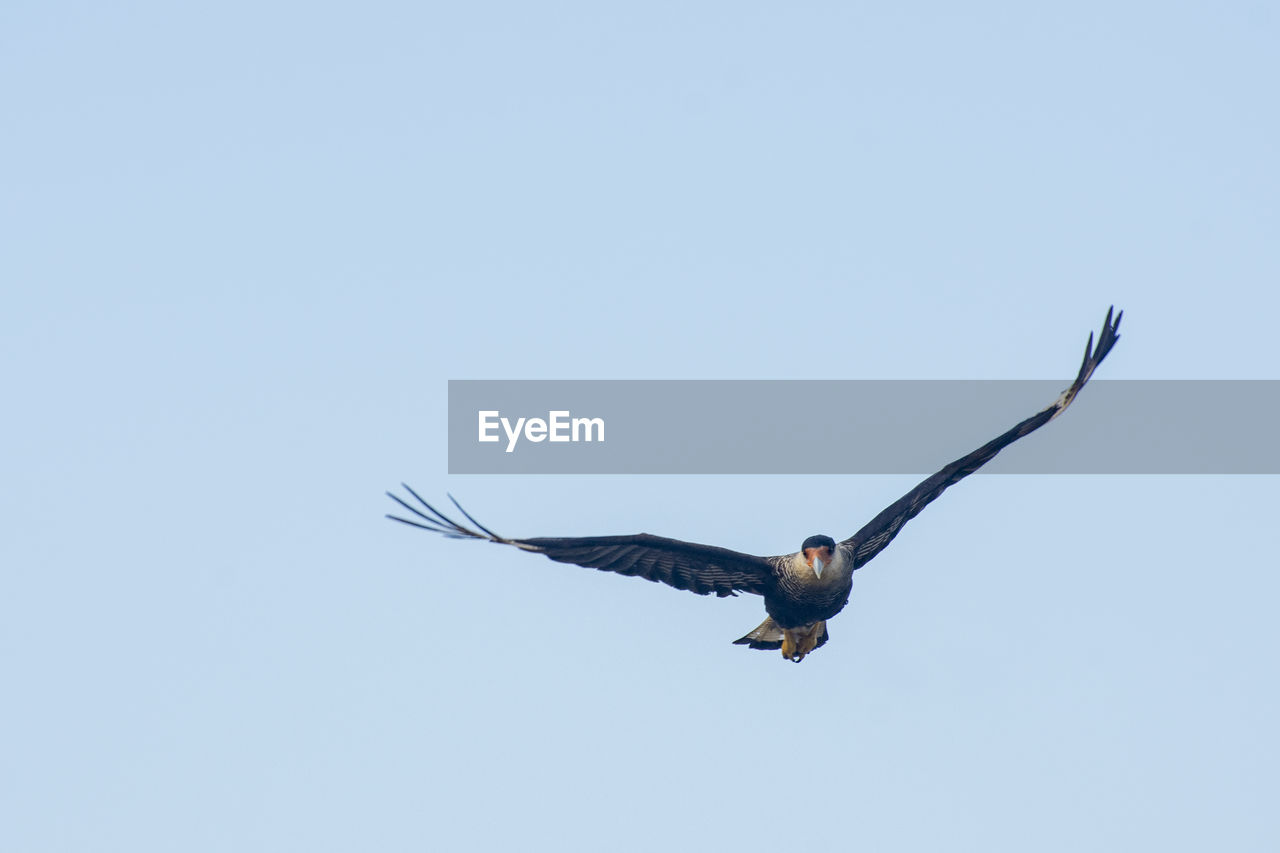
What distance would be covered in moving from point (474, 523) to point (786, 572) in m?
3.93

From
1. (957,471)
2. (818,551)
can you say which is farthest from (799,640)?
(957,471)

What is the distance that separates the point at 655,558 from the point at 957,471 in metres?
4.07

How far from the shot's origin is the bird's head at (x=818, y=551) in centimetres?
2323

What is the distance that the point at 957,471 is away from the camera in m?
24.7

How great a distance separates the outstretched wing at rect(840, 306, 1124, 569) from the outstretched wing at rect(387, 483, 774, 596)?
143cm

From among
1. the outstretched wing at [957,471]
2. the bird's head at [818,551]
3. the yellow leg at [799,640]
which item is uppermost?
the outstretched wing at [957,471]

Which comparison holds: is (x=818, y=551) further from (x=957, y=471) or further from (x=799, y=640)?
(x=957, y=471)

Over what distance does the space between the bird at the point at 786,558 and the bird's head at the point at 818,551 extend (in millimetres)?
11

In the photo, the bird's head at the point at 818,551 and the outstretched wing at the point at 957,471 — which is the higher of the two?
the outstretched wing at the point at 957,471

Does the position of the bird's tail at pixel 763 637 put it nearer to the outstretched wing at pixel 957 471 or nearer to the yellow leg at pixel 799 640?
the yellow leg at pixel 799 640

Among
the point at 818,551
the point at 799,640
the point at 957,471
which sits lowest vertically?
the point at 799,640

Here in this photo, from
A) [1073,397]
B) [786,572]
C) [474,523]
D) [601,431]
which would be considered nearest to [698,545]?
[786,572]

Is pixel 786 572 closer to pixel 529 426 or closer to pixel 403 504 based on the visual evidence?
pixel 403 504

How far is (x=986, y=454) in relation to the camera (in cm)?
2458
